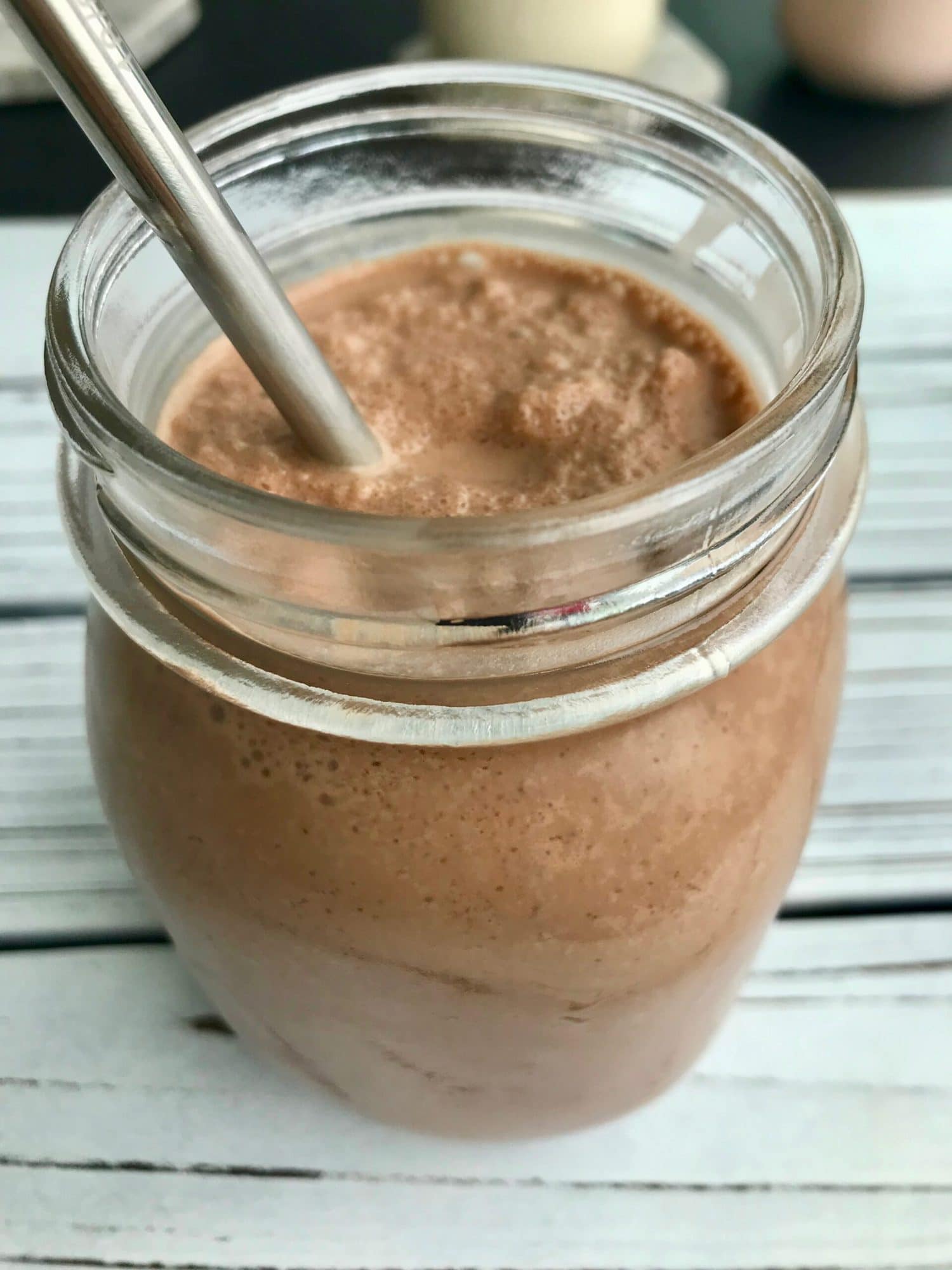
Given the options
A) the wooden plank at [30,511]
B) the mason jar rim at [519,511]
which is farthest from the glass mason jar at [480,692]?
the wooden plank at [30,511]

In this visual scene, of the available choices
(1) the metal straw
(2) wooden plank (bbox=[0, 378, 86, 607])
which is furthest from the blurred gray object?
(1) the metal straw

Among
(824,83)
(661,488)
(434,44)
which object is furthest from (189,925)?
(824,83)

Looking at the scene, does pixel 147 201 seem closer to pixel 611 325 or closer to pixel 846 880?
pixel 611 325

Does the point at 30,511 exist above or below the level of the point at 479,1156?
above

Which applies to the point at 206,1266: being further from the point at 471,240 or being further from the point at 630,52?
the point at 630,52

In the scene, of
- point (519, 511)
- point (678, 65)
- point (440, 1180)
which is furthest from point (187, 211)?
point (678, 65)

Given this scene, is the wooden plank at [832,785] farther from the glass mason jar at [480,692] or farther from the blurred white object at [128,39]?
the blurred white object at [128,39]
